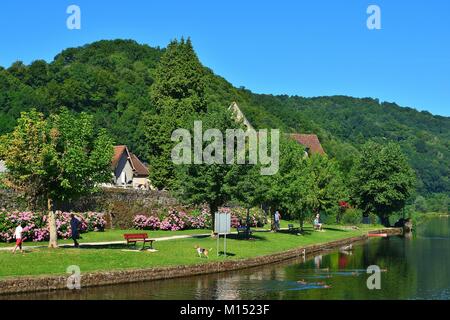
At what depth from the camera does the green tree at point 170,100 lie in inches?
2429

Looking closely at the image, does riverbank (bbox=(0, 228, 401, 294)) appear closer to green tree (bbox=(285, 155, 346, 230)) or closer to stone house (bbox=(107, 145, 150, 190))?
green tree (bbox=(285, 155, 346, 230))

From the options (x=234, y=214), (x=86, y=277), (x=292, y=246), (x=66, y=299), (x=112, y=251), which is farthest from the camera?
(x=234, y=214)

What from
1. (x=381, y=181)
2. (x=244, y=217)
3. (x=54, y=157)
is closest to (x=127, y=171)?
(x=244, y=217)

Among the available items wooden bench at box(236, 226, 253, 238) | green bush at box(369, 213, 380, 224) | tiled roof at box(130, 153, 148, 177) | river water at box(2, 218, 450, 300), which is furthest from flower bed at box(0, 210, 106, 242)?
green bush at box(369, 213, 380, 224)

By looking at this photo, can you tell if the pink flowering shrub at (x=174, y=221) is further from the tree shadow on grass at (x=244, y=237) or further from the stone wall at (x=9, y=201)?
the stone wall at (x=9, y=201)

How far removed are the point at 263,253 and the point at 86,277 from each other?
14.4m

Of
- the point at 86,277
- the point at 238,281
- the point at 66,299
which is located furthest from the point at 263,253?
the point at 66,299

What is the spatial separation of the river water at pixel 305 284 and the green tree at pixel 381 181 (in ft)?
136

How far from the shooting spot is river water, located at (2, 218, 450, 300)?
82.8ft

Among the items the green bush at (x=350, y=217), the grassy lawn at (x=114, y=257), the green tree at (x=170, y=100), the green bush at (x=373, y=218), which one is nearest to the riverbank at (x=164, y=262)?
the grassy lawn at (x=114, y=257)

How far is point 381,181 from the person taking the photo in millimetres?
84875

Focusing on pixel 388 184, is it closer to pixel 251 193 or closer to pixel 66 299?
pixel 251 193

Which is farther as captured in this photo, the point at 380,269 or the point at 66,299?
the point at 380,269

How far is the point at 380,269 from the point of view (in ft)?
119
